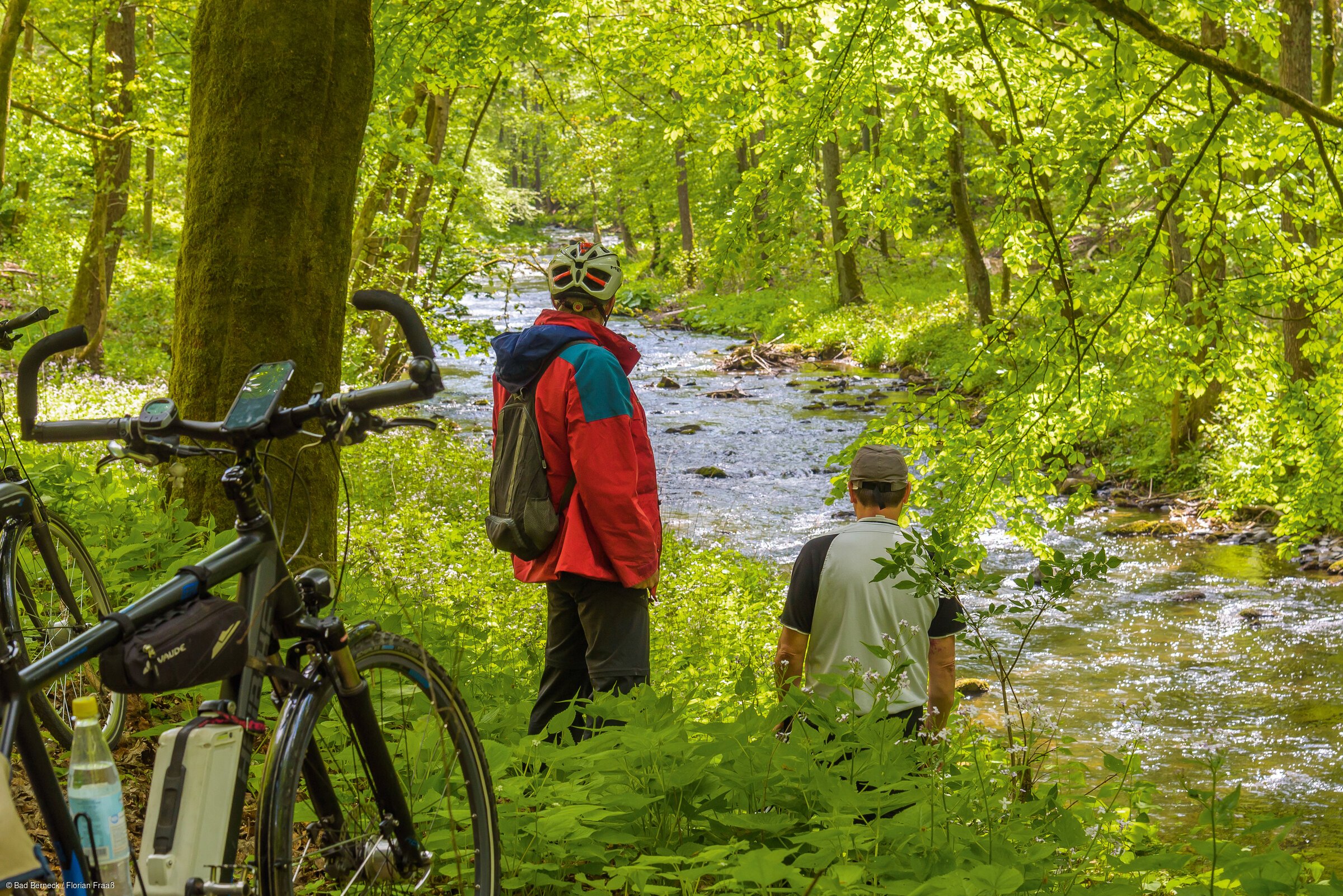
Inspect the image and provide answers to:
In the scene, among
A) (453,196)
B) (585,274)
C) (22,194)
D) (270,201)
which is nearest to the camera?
(585,274)

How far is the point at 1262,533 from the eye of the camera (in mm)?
12266

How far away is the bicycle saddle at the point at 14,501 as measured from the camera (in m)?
3.56

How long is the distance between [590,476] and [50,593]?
2.02m

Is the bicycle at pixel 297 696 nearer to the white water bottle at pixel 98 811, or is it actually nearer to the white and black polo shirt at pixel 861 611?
the white water bottle at pixel 98 811

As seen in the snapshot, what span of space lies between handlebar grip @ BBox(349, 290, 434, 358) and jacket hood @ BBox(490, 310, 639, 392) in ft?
7.06

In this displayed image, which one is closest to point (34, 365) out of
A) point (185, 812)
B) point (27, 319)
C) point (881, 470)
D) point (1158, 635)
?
point (185, 812)

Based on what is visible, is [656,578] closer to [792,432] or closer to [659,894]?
[659,894]

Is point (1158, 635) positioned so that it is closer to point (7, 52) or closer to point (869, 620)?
point (869, 620)

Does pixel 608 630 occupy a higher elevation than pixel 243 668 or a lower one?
lower

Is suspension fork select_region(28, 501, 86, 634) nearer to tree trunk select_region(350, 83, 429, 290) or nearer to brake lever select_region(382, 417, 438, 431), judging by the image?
brake lever select_region(382, 417, 438, 431)

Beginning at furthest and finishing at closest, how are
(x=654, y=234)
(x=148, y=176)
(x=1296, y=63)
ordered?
(x=654, y=234), (x=148, y=176), (x=1296, y=63)

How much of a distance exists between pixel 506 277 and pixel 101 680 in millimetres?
8397

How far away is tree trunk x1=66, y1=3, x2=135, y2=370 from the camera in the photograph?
46.1 feet

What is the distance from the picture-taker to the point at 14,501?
3619 millimetres
